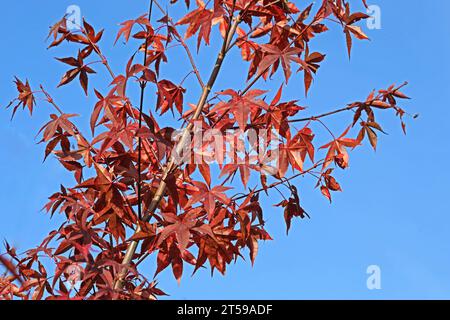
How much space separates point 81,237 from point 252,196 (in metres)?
Result: 0.59

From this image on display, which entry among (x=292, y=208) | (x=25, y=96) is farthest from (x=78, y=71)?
(x=292, y=208)

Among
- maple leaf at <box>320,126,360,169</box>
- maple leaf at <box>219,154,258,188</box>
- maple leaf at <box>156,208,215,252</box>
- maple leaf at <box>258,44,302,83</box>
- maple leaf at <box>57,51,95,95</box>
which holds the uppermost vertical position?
maple leaf at <box>57,51,95,95</box>

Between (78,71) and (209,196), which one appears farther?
(78,71)

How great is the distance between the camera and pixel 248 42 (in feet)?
6.88

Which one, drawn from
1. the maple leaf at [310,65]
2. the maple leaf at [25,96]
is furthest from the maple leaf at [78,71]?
the maple leaf at [310,65]

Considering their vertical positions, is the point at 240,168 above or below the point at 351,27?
below

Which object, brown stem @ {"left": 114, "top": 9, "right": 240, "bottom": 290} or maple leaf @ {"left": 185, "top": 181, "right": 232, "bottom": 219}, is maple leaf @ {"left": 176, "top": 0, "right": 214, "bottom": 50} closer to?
brown stem @ {"left": 114, "top": 9, "right": 240, "bottom": 290}

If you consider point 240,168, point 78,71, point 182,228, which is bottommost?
point 182,228

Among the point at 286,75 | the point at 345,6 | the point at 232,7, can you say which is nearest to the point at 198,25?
the point at 232,7

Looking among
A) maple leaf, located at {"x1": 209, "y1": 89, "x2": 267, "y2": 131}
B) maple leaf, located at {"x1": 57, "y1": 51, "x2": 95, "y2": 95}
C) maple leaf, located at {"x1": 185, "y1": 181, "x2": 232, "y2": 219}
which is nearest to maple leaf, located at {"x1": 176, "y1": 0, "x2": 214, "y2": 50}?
maple leaf, located at {"x1": 209, "y1": 89, "x2": 267, "y2": 131}

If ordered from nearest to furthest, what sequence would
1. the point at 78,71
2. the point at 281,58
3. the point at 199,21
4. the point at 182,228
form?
the point at 182,228, the point at 281,58, the point at 199,21, the point at 78,71

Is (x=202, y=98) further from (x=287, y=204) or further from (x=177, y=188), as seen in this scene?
(x=287, y=204)

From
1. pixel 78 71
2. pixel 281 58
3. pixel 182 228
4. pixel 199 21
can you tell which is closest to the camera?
pixel 182 228

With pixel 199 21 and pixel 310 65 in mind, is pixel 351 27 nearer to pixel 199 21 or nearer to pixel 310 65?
pixel 310 65
